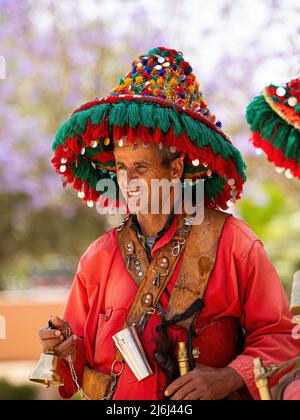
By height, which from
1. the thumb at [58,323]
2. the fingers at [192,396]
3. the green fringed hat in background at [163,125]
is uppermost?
the green fringed hat in background at [163,125]

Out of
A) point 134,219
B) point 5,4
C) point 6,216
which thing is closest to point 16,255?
point 6,216

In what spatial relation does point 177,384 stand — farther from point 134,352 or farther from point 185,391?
point 134,352

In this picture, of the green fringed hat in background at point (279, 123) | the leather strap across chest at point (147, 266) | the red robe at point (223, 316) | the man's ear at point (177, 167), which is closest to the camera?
the green fringed hat in background at point (279, 123)

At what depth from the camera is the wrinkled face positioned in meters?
3.36

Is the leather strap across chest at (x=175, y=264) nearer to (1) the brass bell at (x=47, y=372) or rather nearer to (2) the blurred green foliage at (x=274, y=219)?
(1) the brass bell at (x=47, y=372)

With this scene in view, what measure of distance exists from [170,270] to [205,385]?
55 cm

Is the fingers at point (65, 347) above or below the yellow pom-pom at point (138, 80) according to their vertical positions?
below

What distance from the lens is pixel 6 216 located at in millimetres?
18766

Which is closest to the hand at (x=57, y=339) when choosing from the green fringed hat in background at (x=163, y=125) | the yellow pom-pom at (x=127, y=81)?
the green fringed hat in background at (x=163, y=125)

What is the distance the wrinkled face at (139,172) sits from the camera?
11.0 ft

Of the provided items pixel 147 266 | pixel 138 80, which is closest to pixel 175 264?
pixel 147 266

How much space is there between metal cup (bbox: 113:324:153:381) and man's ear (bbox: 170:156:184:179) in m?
0.76

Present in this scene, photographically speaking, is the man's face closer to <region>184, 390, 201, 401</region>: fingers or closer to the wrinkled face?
the wrinkled face

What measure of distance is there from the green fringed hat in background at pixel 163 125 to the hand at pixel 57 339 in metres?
0.79
